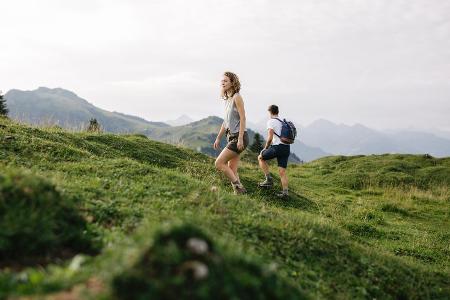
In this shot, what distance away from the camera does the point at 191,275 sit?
439cm

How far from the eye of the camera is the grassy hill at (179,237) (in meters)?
4.48

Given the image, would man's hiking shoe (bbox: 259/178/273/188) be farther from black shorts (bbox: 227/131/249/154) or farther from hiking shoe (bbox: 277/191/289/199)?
black shorts (bbox: 227/131/249/154)

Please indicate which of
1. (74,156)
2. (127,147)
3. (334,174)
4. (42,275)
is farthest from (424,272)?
(334,174)

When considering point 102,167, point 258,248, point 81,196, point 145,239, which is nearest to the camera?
point 145,239

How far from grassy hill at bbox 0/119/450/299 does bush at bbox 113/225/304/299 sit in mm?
12

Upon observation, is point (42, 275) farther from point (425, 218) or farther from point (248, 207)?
point (425, 218)

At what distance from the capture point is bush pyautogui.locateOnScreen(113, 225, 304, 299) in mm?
4211

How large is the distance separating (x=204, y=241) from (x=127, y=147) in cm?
1696

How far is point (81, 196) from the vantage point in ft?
29.7

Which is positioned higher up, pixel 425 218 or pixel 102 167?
pixel 102 167

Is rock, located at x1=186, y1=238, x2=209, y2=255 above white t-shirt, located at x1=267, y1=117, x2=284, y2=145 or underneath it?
underneath

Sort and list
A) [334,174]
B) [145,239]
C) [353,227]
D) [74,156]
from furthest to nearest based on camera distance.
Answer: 1. [334,174]
2. [353,227]
3. [74,156]
4. [145,239]

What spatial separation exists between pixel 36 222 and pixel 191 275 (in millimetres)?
3375

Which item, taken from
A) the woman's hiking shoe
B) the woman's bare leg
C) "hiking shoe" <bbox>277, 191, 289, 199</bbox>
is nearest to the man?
"hiking shoe" <bbox>277, 191, 289, 199</bbox>
